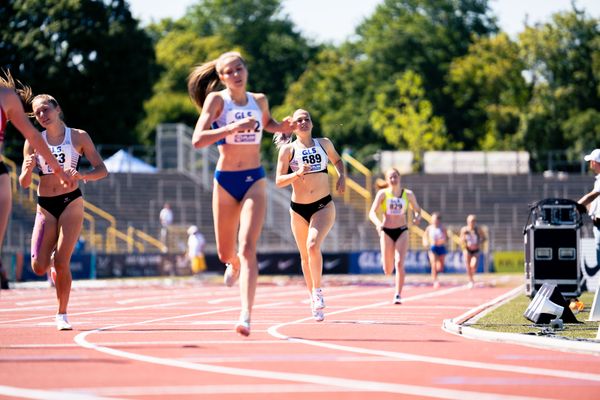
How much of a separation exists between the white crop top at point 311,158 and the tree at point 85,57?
4271cm

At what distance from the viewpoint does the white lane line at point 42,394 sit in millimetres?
7258

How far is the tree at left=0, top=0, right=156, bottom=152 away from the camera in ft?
187

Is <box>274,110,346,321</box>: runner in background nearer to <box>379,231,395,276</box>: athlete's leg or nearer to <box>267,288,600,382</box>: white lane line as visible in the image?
<box>267,288,600,382</box>: white lane line

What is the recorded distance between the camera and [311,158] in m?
14.7

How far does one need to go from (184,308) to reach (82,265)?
22379 millimetres

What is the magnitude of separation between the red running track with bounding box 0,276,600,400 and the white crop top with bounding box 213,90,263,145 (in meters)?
1.79

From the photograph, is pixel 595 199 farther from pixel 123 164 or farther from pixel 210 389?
pixel 123 164

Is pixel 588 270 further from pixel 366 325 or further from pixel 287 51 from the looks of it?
pixel 287 51

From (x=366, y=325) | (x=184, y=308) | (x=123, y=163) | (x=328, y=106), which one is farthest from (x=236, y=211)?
(x=328, y=106)

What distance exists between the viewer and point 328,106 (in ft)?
308

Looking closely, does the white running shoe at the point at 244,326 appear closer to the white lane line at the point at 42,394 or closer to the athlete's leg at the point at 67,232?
the athlete's leg at the point at 67,232

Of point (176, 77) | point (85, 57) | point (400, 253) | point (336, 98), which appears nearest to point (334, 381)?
point (400, 253)

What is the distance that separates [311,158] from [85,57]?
46.3m

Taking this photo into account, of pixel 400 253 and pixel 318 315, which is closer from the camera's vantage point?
pixel 318 315
